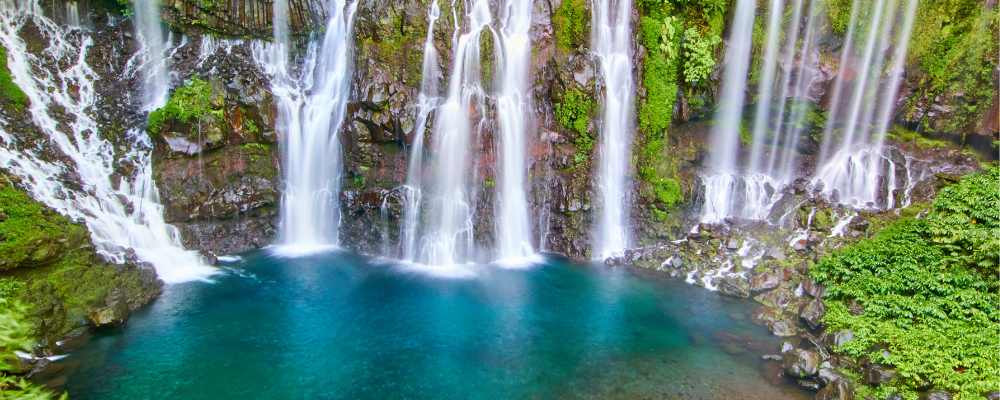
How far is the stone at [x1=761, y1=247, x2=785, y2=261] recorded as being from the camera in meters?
16.2

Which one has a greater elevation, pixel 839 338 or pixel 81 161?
pixel 81 161

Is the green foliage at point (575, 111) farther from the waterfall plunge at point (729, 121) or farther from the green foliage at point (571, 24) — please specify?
the waterfall plunge at point (729, 121)

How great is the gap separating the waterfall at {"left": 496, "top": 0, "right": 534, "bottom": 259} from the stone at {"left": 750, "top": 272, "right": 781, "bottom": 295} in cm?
829

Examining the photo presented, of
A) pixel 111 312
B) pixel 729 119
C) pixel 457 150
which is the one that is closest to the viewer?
pixel 111 312

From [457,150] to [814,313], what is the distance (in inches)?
491

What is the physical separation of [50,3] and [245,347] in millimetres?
17489

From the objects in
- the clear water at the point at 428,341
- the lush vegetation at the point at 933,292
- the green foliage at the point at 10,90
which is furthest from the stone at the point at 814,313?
the green foliage at the point at 10,90

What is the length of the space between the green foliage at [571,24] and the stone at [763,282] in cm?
1050

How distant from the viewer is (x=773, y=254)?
53.9ft

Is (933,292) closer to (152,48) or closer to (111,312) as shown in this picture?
(111,312)

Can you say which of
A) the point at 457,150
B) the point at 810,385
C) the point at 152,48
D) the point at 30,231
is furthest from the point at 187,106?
the point at 810,385

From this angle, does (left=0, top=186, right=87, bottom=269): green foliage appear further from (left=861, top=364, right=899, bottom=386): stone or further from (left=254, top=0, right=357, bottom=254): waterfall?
(left=861, top=364, right=899, bottom=386): stone

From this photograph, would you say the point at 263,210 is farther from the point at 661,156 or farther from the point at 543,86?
the point at 661,156

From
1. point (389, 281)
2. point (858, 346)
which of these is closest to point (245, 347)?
point (389, 281)
